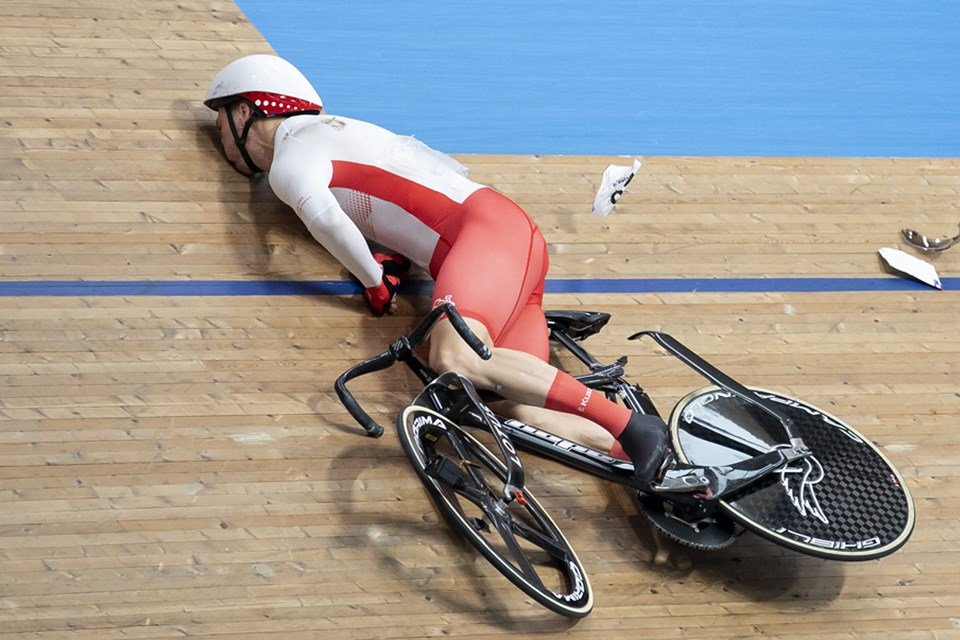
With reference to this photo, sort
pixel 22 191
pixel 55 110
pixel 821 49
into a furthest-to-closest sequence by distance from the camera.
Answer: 1. pixel 821 49
2. pixel 55 110
3. pixel 22 191

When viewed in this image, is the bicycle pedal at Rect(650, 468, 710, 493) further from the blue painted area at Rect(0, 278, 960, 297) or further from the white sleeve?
the white sleeve

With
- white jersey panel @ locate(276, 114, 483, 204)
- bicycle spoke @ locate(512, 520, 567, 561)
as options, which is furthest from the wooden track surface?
white jersey panel @ locate(276, 114, 483, 204)

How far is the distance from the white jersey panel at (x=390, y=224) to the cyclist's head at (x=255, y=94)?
0.42m

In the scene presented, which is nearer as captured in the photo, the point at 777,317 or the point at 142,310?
the point at 142,310

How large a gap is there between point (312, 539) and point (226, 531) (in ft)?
0.82

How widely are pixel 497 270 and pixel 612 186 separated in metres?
0.87

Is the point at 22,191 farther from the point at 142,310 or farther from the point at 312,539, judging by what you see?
the point at 312,539

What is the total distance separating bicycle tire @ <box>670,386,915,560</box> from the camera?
3.22 metres

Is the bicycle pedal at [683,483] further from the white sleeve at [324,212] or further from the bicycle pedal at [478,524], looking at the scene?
the white sleeve at [324,212]

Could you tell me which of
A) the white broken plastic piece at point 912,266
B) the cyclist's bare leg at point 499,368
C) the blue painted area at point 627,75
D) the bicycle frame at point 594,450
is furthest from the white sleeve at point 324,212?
the white broken plastic piece at point 912,266

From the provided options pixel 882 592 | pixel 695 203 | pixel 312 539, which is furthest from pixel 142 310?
pixel 882 592

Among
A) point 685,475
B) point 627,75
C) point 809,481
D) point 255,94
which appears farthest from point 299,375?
point 627,75

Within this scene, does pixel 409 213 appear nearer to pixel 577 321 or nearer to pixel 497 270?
pixel 497 270

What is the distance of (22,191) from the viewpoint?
4000 mm
